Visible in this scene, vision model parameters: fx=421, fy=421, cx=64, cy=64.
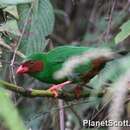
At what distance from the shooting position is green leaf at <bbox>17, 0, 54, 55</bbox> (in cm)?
284

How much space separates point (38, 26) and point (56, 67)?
450 millimetres

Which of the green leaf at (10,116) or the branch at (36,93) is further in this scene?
the branch at (36,93)

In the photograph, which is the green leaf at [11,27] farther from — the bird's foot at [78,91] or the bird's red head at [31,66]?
the bird's foot at [78,91]

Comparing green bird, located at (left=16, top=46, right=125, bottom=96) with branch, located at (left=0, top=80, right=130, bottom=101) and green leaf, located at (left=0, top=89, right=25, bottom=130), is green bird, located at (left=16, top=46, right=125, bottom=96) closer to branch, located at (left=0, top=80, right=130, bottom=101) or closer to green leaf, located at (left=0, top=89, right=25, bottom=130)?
branch, located at (left=0, top=80, right=130, bottom=101)

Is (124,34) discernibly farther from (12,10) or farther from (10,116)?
(10,116)

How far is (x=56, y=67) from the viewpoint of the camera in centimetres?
254

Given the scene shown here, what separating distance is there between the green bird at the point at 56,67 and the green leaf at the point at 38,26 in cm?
24

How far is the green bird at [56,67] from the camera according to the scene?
7.89 feet

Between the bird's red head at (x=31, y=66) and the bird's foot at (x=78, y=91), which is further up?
the bird's red head at (x=31, y=66)

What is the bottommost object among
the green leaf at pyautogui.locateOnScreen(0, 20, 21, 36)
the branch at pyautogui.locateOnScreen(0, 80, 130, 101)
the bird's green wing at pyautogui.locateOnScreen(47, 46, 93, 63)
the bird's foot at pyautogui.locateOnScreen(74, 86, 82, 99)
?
the branch at pyautogui.locateOnScreen(0, 80, 130, 101)

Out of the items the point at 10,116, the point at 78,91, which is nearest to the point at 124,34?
the point at 78,91

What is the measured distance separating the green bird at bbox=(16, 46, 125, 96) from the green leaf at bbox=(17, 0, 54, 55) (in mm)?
242

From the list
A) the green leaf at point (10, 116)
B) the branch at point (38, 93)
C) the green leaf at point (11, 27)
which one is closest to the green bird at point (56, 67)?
the branch at point (38, 93)

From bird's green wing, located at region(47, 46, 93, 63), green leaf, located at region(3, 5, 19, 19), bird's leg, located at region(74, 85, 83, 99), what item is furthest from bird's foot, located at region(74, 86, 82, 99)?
green leaf, located at region(3, 5, 19, 19)
